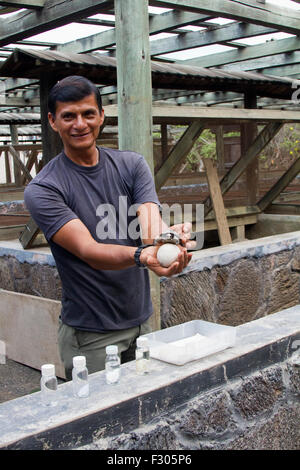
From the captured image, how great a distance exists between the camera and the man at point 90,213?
234 cm

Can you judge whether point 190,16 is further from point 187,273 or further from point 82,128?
point 82,128

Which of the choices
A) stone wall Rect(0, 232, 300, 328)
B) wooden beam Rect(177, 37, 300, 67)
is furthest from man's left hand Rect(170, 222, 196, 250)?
wooden beam Rect(177, 37, 300, 67)

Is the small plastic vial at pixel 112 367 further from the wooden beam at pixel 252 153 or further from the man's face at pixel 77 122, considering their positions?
the wooden beam at pixel 252 153

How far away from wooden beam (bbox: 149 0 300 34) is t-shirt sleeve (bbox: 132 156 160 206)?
2399 mm

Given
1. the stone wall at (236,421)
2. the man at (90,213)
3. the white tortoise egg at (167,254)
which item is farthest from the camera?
the man at (90,213)

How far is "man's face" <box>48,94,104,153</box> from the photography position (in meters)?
2.37

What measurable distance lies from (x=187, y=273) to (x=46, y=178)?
2502mm

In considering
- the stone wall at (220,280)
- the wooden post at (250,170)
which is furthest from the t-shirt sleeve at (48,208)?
the wooden post at (250,170)

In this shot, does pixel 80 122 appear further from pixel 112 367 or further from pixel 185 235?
pixel 112 367

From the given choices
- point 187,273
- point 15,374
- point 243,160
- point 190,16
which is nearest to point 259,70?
point 243,160

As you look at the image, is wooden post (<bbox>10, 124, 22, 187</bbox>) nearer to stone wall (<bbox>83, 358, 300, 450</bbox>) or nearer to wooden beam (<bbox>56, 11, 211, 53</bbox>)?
wooden beam (<bbox>56, 11, 211, 53</bbox>)

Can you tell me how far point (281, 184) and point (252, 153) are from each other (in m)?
1.03

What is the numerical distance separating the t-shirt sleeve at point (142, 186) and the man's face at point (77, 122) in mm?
222
